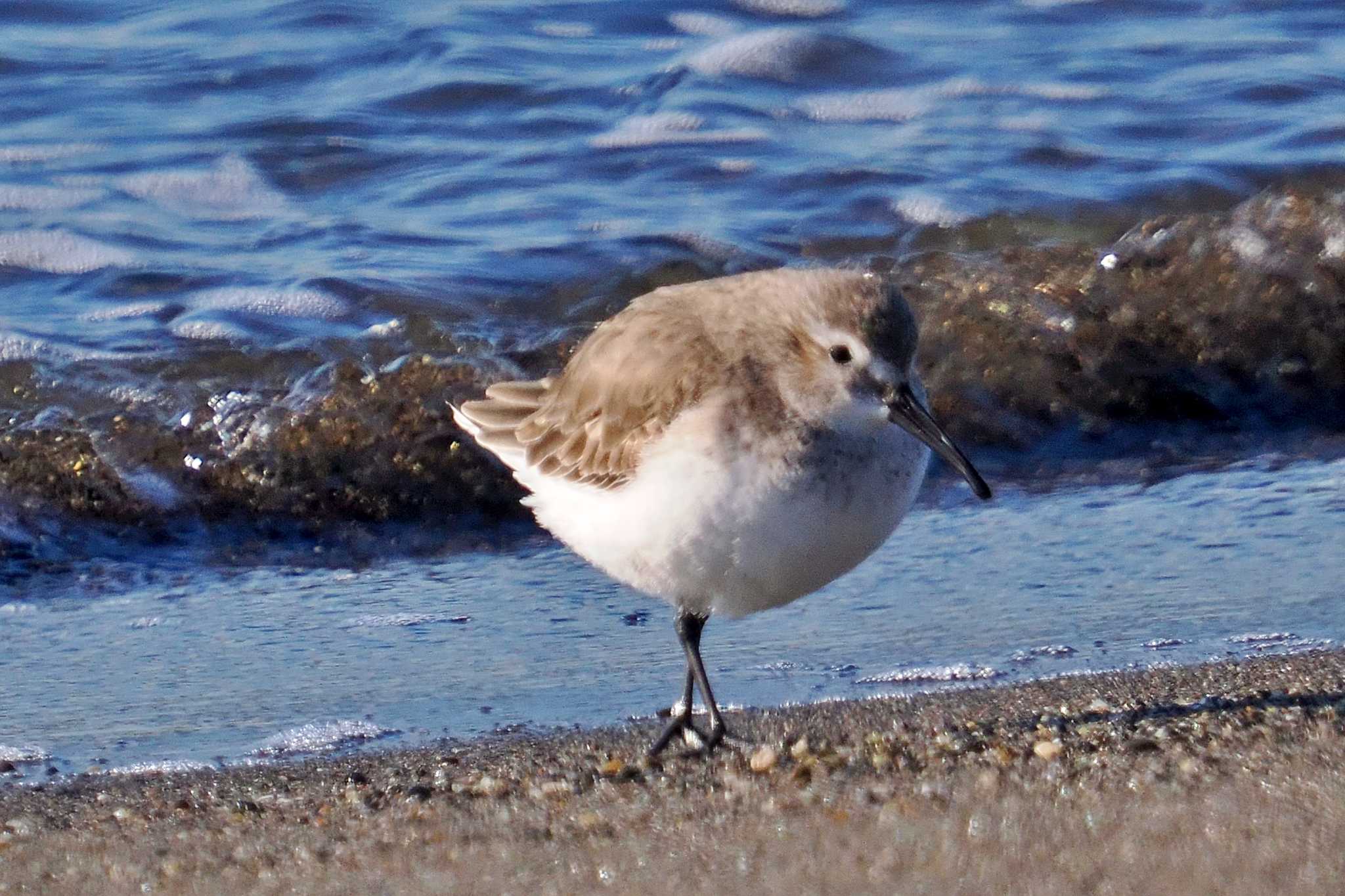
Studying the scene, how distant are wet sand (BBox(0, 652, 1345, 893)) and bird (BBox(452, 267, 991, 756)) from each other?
362mm

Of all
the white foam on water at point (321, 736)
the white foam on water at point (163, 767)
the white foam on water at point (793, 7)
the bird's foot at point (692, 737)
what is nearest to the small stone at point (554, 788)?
the bird's foot at point (692, 737)

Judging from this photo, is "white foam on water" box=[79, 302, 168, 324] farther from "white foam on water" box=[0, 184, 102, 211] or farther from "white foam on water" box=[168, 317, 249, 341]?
"white foam on water" box=[0, 184, 102, 211]

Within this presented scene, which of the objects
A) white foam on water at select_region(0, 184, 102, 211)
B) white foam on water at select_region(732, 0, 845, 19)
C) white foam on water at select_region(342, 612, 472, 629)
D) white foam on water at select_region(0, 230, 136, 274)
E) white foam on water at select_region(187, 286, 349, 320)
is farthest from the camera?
white foam on water at select_region(732, 0, 845, 19)

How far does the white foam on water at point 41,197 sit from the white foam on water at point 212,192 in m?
0.19

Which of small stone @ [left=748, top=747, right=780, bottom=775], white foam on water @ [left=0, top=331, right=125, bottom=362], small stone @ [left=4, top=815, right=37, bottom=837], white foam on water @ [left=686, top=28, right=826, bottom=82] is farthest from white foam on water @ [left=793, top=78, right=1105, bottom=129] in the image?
small stone @ [left=4, top=815, right=37, bottom=837]

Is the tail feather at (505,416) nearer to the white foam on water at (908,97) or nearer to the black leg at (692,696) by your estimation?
the black leg at (692,696)

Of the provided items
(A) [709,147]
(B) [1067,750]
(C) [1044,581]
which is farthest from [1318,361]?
(B) [1067,750]

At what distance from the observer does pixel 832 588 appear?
5.08 metres

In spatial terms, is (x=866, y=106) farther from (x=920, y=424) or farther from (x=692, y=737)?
(x=920, y=424)

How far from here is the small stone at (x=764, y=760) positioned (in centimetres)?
375

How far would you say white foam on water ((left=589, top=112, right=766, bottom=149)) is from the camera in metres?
9.06

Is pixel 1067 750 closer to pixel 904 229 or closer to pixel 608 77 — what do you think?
pixel 904 229

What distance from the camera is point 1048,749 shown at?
362 centimetres

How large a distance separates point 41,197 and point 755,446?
5780 millimetres
